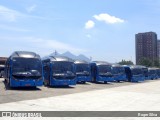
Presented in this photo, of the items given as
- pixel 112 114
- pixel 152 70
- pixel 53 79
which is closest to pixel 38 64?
pixel 53 79

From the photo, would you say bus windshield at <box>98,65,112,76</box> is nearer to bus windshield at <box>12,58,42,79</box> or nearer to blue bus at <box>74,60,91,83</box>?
blue bus at <box>74,60,91,83</box>

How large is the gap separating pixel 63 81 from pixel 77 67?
7.09 meters

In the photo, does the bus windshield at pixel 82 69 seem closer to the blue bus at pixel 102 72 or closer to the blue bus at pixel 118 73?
the blue bus at pixel 102 72

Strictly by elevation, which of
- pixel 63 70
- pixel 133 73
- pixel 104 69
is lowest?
pixel 133 73

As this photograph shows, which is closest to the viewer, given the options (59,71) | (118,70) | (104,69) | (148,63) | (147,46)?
(59,71)

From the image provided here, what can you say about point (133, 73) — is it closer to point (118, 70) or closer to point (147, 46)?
point (118, 70)

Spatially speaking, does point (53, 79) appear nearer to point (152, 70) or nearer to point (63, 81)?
point (63, 81)

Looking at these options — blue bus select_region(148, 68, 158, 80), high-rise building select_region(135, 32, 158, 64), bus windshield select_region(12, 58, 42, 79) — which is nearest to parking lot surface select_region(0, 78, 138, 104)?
bus windshield select_region(12, 58, 42, 79)

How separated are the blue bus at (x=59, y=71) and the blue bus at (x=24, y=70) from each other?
8.58 ft

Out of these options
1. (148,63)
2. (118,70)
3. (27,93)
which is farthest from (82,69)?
(148,63)

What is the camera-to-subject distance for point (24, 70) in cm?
2198

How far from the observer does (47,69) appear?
26156 mm

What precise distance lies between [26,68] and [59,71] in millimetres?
3961

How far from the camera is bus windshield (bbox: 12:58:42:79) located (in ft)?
71.1
